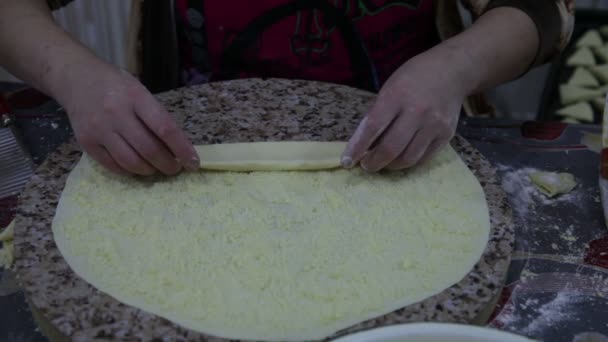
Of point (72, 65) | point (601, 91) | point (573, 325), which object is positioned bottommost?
point (601, 91)

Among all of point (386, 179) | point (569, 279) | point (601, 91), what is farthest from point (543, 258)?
point (601, 91)

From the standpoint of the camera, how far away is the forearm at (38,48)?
3.46ft

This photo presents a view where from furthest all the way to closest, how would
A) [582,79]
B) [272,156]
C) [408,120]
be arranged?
1. [582,79]
2. [272,156]
3. [408,120]

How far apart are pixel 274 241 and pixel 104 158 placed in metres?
0.33

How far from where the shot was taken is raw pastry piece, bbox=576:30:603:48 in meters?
2.15

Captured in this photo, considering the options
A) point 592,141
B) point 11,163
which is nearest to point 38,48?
point 11,163

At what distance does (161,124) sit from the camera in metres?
0.93

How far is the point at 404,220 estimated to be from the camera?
0.94 meters

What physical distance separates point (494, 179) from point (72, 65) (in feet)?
2.59

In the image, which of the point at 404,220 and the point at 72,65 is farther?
the point at 72,65

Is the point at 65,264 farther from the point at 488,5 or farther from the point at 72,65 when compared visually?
the point at 488,5

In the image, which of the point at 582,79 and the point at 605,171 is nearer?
the point at 605,171

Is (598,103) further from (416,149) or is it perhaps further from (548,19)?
(416,149)

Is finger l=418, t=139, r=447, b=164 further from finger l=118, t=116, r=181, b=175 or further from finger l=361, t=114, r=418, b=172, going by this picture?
finger l=118, t=116, r=181, b=175
